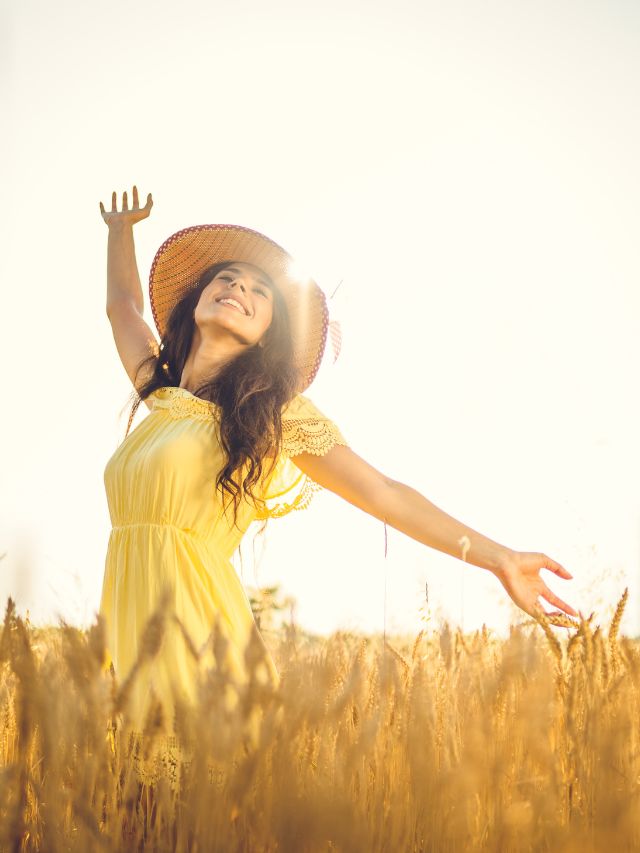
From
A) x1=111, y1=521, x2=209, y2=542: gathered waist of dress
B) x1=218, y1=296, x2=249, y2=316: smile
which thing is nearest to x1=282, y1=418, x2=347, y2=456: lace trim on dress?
x1=111, y1=521, x2=209, y2=542: gathered waist of dress

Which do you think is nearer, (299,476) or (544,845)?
(544,845)

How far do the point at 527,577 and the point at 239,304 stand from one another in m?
1.49

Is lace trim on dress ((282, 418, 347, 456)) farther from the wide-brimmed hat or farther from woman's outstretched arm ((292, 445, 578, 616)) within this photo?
the wide-brimmed hat

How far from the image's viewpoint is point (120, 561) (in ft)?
8.48

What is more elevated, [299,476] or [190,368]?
[190,368]

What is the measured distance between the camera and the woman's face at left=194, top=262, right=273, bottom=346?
9.99 ft

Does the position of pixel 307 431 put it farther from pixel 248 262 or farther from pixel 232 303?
pixel 248 262

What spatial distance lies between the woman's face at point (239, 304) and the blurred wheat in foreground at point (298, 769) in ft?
5.74

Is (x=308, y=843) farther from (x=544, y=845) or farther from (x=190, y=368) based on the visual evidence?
(x=190, y=368)

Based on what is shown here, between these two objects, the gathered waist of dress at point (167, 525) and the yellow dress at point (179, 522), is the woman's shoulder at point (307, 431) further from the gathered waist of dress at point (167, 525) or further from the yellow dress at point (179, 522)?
the gathered waist of dress at point (167, 525)

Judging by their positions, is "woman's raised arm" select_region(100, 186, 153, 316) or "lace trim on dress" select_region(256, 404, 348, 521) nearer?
"lace trim on dress" select_region(256, 404, 348, 521)

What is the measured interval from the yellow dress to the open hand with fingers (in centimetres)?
67

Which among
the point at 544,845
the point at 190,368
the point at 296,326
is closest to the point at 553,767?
the point at 544,845

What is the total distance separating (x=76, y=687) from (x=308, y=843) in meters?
0.36
